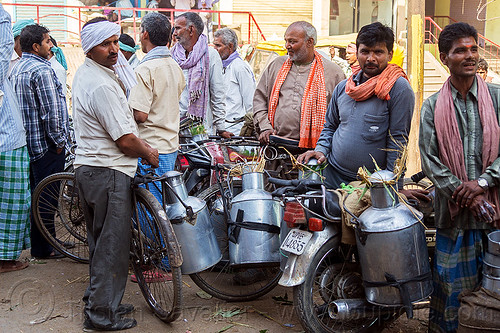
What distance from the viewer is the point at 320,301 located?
393 cm

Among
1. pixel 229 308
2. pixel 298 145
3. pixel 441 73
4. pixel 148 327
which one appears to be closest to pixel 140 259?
pixel 148 327

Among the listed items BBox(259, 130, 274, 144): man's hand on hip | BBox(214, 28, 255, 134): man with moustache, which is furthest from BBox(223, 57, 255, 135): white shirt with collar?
BBox(259, 130, 274, 144): man's hand on hip

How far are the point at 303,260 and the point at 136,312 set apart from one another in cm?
158

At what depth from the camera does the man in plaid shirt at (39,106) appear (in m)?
5.65

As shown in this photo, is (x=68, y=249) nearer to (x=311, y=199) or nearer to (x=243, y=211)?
(x=243, y=211)

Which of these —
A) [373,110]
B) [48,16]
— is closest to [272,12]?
[48,16]

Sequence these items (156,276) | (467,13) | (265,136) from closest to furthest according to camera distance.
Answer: (156,276) → (265,136) → (467,13)

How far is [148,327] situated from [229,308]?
2.22 feet

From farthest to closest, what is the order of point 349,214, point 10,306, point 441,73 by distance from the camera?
1. point 441,73
2. point 10,306
3. point 349,214

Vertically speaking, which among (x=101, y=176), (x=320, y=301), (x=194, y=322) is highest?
(x=101, y=176)

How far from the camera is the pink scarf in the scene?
11.7ft

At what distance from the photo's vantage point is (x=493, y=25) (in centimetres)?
1859

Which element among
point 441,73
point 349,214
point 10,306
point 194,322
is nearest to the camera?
point 349,214

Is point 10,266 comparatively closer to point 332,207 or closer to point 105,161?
point 105,161
